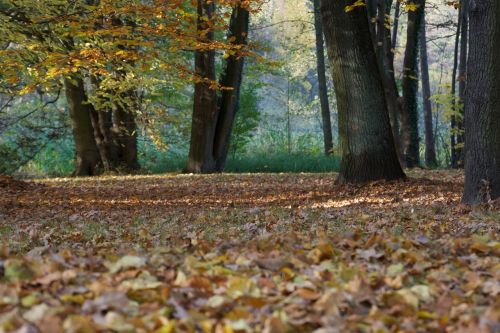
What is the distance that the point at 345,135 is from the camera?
1174 cm

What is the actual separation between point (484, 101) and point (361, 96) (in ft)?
10.2

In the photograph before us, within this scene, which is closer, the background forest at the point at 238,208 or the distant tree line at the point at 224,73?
the background forest at the point at 238,208

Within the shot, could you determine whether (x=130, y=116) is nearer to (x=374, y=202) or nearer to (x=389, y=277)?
(x=374, y=202)

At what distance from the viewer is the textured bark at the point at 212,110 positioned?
17938mm

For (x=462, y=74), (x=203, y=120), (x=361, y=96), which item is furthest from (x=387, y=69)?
(x=361, y=96)

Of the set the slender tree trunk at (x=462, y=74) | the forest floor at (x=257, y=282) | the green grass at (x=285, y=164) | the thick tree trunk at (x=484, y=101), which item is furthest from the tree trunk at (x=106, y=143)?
the thick tree trunk at (x=484, y=101)

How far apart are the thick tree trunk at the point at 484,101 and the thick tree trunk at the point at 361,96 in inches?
114

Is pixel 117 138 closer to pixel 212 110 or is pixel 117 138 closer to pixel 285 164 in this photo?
pixel 212 110

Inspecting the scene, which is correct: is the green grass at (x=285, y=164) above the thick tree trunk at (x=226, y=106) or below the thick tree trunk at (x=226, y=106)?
below

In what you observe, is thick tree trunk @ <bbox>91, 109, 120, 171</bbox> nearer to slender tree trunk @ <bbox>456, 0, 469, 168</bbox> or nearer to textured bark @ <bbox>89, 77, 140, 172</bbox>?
textured bark @ <bbox>89, 77, 140, 172</bbox>

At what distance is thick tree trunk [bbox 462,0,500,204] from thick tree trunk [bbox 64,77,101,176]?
1267 centimetres

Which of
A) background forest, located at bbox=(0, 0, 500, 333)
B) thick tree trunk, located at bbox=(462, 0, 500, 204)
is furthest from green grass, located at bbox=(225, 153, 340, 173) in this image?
thick tree trunk, located at bbox=(462, 0, 500, 204)

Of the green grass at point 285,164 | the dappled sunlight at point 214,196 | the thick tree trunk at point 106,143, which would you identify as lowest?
the dappled sunlight at point 214,196

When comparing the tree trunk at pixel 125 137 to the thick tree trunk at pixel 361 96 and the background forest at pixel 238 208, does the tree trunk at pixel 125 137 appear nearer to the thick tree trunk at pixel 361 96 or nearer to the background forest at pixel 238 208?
the background forest at pixel 238 208
